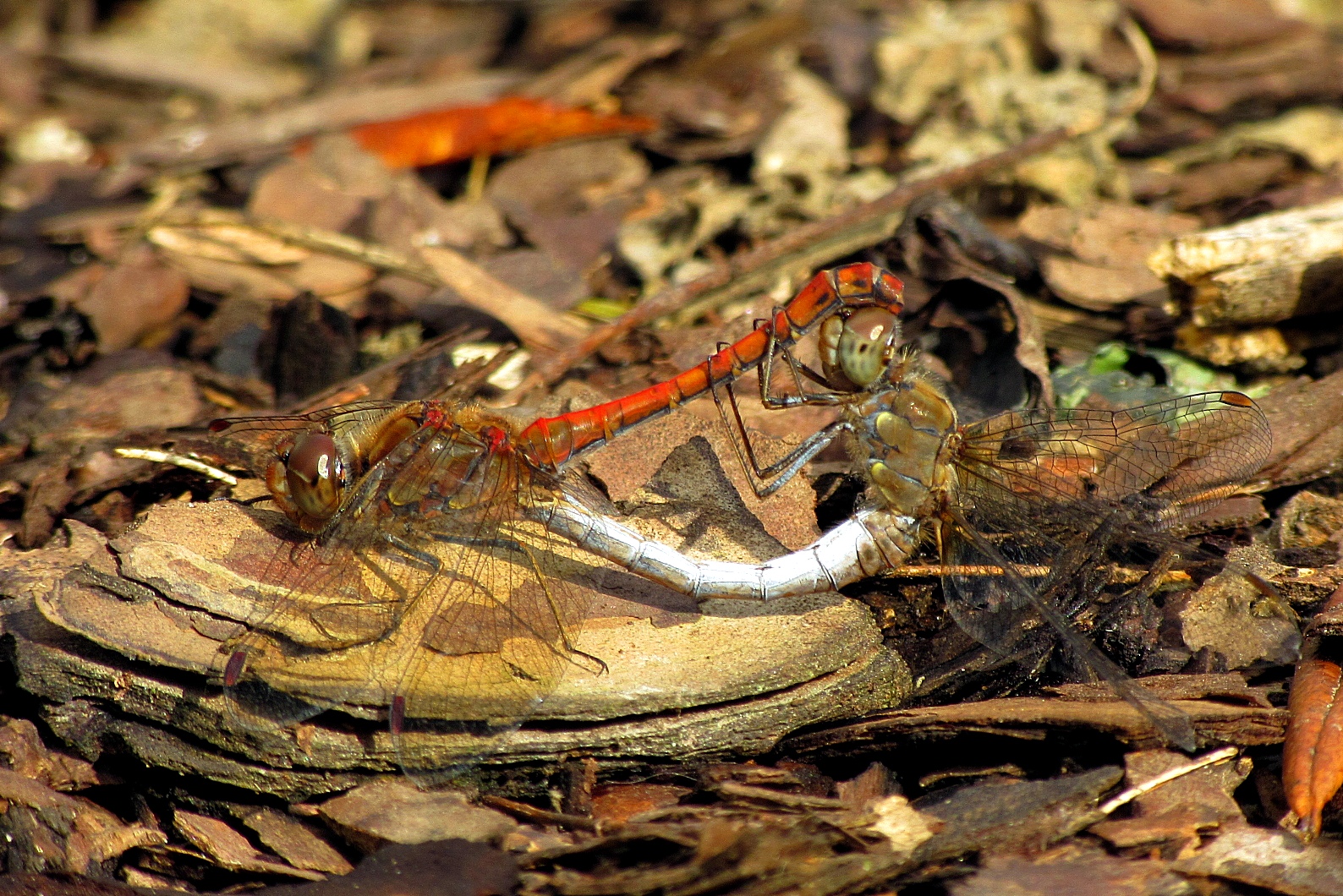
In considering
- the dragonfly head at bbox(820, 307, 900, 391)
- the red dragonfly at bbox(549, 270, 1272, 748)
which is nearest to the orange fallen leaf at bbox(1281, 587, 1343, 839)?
the red dragonfly at bbox(549, 270, 1272, 748)

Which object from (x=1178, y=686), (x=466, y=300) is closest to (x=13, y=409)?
(x=466, y=300)

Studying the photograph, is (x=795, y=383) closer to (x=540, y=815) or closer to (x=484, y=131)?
(x=540, y=815)

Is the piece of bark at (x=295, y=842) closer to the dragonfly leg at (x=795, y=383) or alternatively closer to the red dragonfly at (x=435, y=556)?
the red dragonfly at (x=435, y=556)

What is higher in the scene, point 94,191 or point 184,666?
point 94,191

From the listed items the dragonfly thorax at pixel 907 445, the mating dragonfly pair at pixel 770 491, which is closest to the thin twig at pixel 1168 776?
the mating dragonfly pair at pixel 770 491

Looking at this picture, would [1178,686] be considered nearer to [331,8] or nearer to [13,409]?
[13,409]

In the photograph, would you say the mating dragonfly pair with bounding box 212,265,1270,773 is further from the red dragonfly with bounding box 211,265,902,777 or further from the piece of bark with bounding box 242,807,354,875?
the piece of bark with bounding box 242,807,354,875
